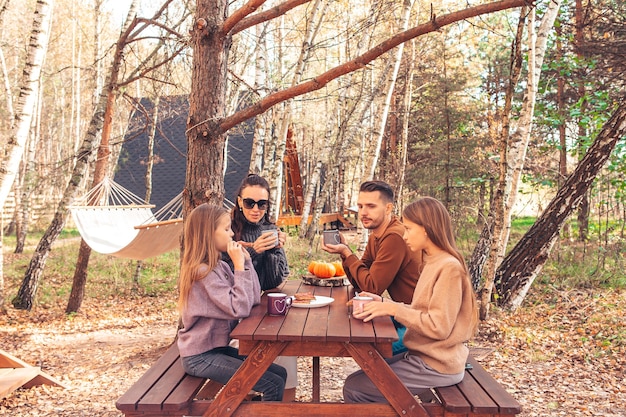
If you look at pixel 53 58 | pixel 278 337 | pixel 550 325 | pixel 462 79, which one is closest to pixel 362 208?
pixel 278 337

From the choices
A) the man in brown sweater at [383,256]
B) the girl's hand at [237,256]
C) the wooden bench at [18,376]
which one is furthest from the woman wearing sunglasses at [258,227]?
the wooden bench at [18,376]

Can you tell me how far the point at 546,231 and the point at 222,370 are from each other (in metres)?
5.07

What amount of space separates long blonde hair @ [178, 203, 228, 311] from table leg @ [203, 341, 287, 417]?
417 millimetres

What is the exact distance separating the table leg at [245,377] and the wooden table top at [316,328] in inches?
2.1

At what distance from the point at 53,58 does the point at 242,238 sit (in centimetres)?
1763

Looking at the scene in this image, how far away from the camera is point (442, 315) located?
2.46 metres

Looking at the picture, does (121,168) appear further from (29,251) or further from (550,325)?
(550,325)

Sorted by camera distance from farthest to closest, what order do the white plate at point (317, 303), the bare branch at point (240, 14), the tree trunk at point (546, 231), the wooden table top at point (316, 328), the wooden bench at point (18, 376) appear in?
1. the tree trunk at point (546, 231)
2. the wooden bench at point (18, 376)
3. the bare branch at point (240, 14)
4. the white plate at point (317, 303)
5. the wooden table top at point (316, 328)

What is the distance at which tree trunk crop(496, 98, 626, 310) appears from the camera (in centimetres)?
657

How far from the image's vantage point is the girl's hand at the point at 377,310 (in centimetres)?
255

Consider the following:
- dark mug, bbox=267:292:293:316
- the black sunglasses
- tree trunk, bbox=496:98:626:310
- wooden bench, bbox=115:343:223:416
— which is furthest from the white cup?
tree trunk, bbox=496:98:626:310

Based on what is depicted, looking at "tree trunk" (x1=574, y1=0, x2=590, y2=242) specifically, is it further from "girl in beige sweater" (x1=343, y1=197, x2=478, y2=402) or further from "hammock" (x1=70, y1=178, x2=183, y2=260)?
"girl in beige sweater" (x1=343, y1=197, x2=478, y2=402)

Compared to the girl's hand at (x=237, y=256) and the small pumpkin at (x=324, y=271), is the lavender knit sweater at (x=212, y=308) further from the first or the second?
the small pumpkin at (x=324, y=271)

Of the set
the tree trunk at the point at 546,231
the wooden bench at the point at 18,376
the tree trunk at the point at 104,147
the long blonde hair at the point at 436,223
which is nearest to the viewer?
the long blonde hair at the point at 436,223
